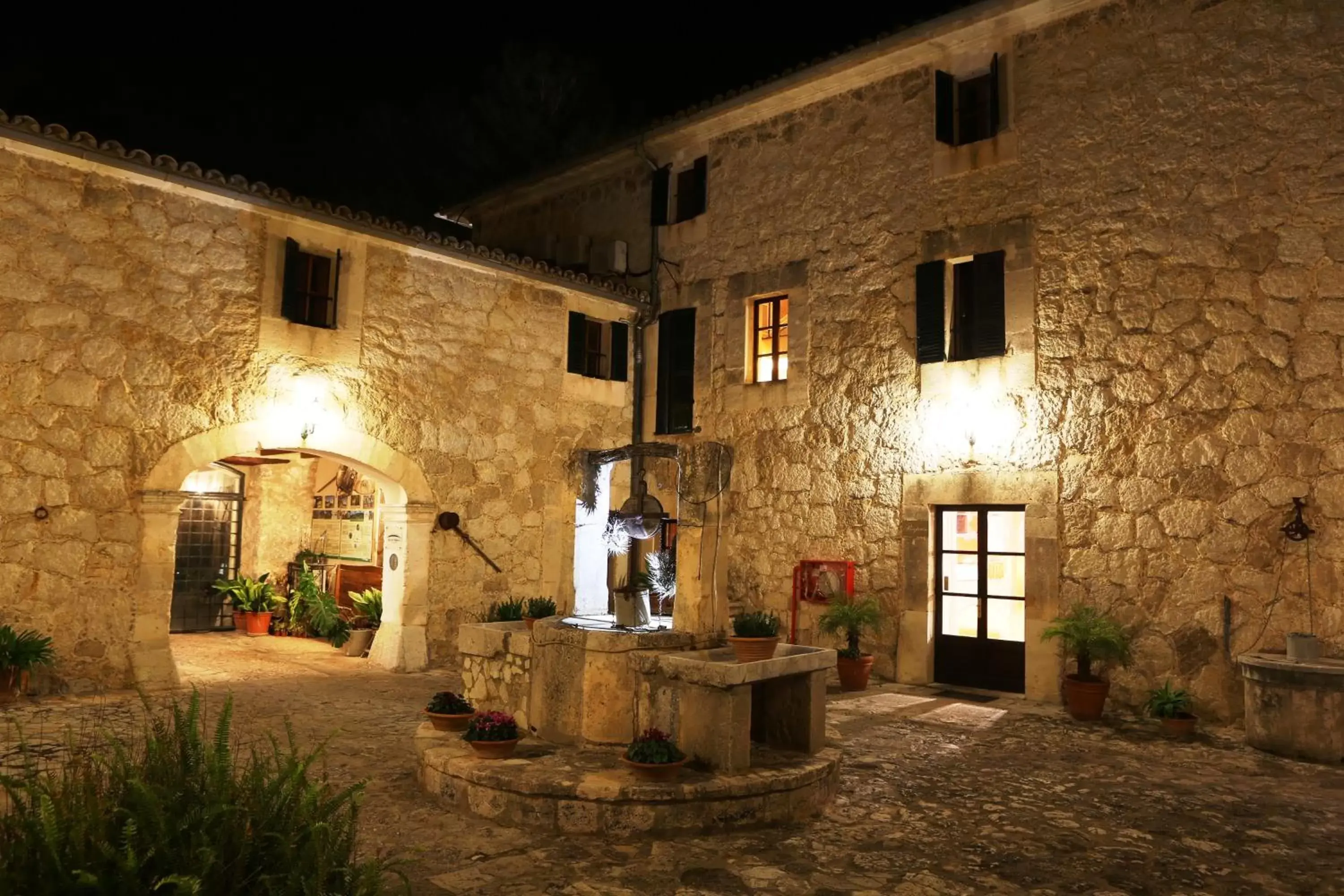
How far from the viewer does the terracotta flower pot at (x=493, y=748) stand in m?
5.27

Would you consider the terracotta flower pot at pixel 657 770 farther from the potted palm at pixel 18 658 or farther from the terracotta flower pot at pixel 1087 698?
the potted palm at pixel 18 658

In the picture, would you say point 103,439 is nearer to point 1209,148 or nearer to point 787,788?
point 787,788

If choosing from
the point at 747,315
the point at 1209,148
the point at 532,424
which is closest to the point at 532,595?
the point at 532,424

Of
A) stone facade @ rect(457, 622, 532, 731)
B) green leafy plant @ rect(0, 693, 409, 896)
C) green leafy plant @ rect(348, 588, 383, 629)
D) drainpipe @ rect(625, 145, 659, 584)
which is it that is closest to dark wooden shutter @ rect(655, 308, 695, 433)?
drainpipe @ rect(625, 145, 659, 584)

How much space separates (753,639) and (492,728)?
1.61m

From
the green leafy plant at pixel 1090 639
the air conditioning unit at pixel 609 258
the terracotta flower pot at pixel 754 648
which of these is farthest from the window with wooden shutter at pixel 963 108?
the terracotta flower pot at pixel 754 648

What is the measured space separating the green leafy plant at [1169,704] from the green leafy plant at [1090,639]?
43 cm

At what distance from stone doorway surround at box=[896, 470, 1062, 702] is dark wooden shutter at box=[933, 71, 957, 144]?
3.45m

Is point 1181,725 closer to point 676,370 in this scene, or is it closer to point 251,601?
point 676,370

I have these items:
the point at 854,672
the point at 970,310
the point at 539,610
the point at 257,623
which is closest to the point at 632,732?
the point at 539,610

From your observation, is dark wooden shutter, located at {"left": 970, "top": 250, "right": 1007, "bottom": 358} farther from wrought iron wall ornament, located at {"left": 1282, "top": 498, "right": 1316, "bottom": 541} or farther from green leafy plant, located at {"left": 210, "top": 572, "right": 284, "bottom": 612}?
green leafy plant, located at {"left": 210, "top": 572, "right": 284, "bottom": 612}

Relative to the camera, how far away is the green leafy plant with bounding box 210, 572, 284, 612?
1273 centimetres

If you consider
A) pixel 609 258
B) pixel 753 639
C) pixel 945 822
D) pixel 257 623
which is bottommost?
pixel 945 822

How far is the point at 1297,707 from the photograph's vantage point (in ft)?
21.6
